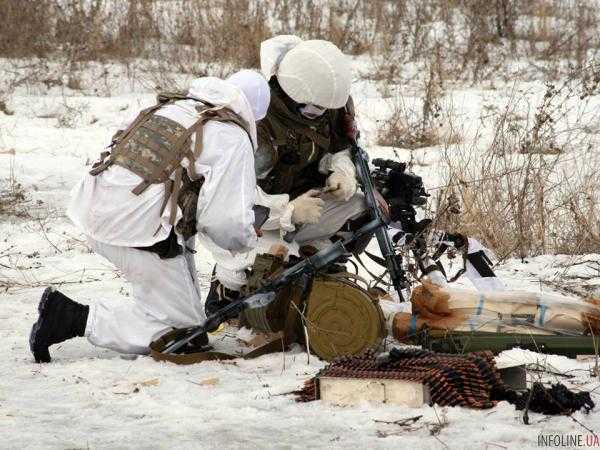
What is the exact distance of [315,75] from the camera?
4.64m

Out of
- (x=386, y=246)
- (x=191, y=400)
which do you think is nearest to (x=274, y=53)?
(x=386, y=246)

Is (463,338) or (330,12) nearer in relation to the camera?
(463,338)

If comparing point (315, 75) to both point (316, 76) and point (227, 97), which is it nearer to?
point (316, 76)

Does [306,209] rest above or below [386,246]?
above

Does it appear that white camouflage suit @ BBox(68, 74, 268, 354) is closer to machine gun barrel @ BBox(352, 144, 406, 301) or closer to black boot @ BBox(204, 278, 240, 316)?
black boot @ BBox(204, 278, 240, 316)

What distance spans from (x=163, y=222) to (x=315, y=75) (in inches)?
43.7

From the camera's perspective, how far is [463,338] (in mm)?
3941

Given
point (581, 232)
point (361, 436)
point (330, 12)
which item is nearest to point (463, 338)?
point (361, 436)

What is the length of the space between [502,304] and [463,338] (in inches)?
11.1

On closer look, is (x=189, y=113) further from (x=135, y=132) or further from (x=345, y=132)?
(x=345, y=132)

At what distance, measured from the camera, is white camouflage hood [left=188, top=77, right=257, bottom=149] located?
405 centimetres

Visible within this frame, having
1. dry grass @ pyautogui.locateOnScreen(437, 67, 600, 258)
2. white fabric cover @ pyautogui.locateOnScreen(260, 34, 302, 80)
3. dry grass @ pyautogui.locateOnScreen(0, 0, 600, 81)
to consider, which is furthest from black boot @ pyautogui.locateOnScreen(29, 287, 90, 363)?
dry grass @ pyautogui.locateOnScreen(0, 0, 600, 81)

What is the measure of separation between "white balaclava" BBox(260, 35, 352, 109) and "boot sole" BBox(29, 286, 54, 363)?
1433 millimetres

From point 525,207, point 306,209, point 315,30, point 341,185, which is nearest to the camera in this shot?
point 306,209
